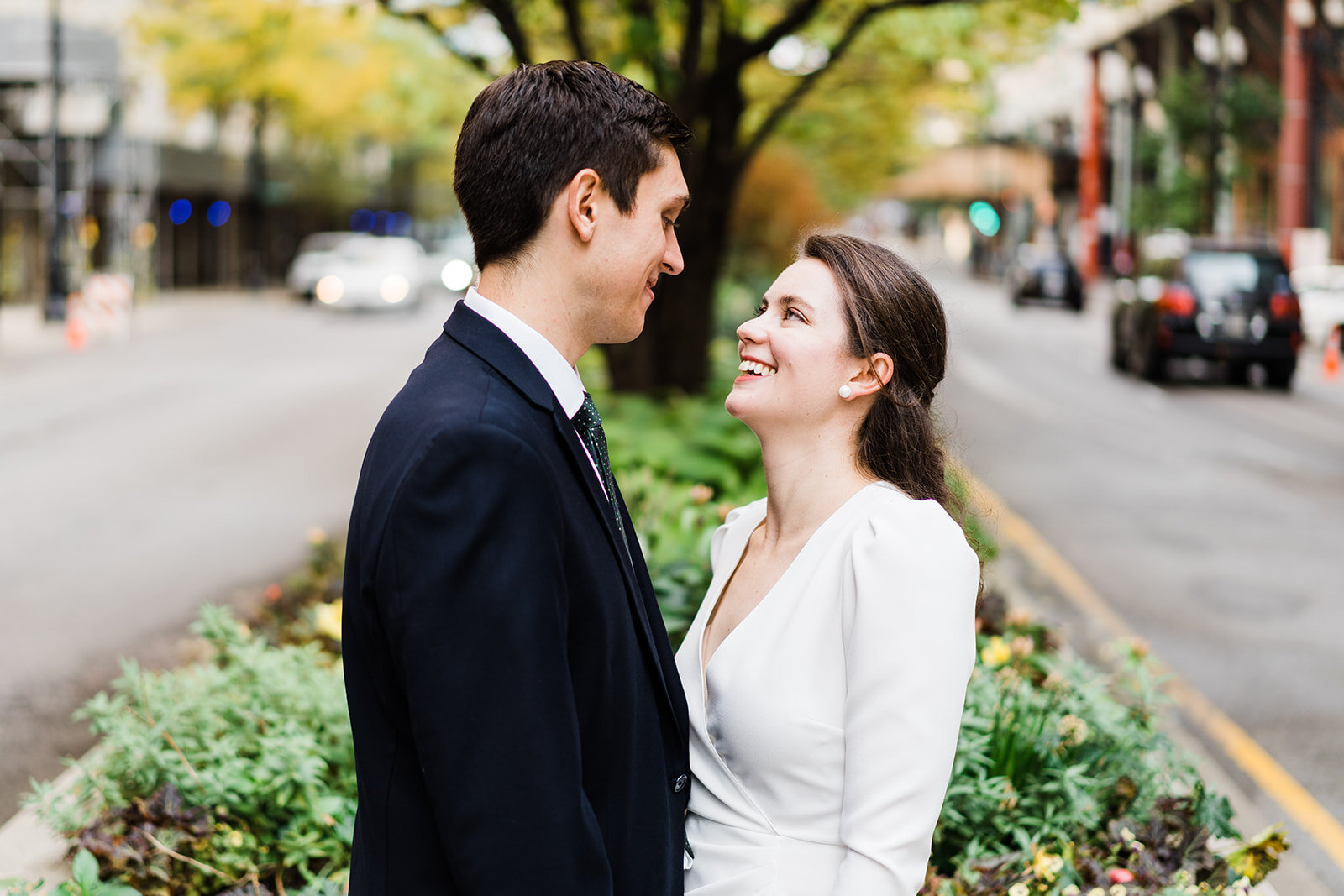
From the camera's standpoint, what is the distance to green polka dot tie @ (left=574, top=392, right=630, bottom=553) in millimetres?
1712

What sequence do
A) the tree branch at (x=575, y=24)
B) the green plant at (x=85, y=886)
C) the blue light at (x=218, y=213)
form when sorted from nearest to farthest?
the green plant at (x=85, y=886)
the tree branch at (x=575, y=24)
the blue light at (x=218, y=213)

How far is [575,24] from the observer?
8.11 metres

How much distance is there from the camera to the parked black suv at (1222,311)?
1805 centimetres

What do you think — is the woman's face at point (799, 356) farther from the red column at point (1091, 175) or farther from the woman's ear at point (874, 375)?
the red column at point (1091, 175)

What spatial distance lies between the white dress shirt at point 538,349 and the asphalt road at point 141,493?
3609 mm

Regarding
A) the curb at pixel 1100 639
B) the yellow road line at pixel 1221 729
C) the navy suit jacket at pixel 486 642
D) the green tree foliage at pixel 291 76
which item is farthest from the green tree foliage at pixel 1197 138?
the navy suit jacket at pixel 486 642

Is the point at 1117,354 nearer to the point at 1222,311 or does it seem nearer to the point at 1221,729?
the point at 1222,311

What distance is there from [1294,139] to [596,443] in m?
36.9

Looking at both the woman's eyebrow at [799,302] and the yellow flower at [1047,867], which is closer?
the woman's eyebrow at [799,302]

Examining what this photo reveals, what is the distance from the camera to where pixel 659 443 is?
6.32 m

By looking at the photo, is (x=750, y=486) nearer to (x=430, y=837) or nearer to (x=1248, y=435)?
(x=430, y=837)

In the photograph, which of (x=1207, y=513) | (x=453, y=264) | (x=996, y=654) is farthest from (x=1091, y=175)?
(x=996, y=654)

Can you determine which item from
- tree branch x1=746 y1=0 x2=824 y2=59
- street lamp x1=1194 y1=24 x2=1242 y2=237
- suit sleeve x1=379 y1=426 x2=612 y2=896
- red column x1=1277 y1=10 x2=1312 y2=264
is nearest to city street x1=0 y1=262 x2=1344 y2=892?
suit sleeve x1=379 y1=426 x2=612 y2=896

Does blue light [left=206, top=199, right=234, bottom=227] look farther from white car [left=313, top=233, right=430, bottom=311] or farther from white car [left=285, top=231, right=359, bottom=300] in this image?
white car [left=313, top=233, right=430, bottom=311]
